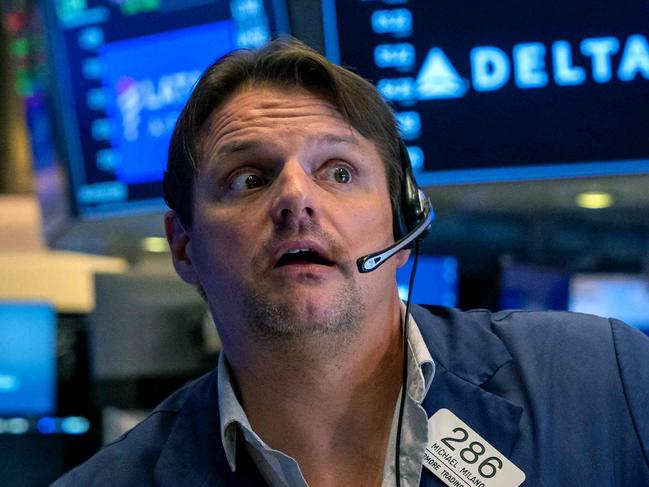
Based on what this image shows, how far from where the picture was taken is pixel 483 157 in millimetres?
2199

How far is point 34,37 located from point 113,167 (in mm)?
445

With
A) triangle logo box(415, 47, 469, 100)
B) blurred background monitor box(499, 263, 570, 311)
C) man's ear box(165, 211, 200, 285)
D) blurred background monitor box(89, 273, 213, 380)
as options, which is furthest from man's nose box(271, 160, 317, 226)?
blurred background monitor box(89, 273, 213, 380)

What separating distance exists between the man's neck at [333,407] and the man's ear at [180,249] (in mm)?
200

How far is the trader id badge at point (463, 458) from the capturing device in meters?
1.42

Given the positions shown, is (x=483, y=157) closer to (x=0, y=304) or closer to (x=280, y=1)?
(x=280, y=1)

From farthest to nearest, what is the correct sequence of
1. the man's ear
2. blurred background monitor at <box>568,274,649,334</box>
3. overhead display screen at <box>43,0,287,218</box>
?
overhead display screen at <box>43,0,287,218</box>
blurred background monitor at <box>568,274,649,334</box>
the man's ear

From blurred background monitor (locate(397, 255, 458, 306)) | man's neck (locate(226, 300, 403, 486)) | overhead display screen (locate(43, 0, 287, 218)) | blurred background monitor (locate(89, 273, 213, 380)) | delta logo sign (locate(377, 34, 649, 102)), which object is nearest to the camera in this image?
man's neck (locate(226, 300, 403, 486))

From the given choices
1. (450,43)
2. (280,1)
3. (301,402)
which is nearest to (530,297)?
(450,43)

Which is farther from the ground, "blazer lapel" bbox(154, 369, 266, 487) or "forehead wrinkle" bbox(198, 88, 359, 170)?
"forehead wrinkle" bbox(198, 88, 359, 170)

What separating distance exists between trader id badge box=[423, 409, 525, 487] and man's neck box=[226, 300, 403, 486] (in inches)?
3.6

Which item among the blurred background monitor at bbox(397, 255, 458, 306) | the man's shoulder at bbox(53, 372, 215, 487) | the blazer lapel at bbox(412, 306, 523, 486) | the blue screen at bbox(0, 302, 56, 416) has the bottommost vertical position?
the blue screen at bbox(0, 302, 56, 416)

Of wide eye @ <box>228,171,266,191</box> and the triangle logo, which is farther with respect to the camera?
the triangle logo

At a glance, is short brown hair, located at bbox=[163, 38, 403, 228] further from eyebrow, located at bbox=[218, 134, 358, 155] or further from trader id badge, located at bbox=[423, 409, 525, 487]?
trader id badge, located at bbox=[423, 409, 525, 487]

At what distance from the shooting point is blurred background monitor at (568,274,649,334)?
7.58 feet
